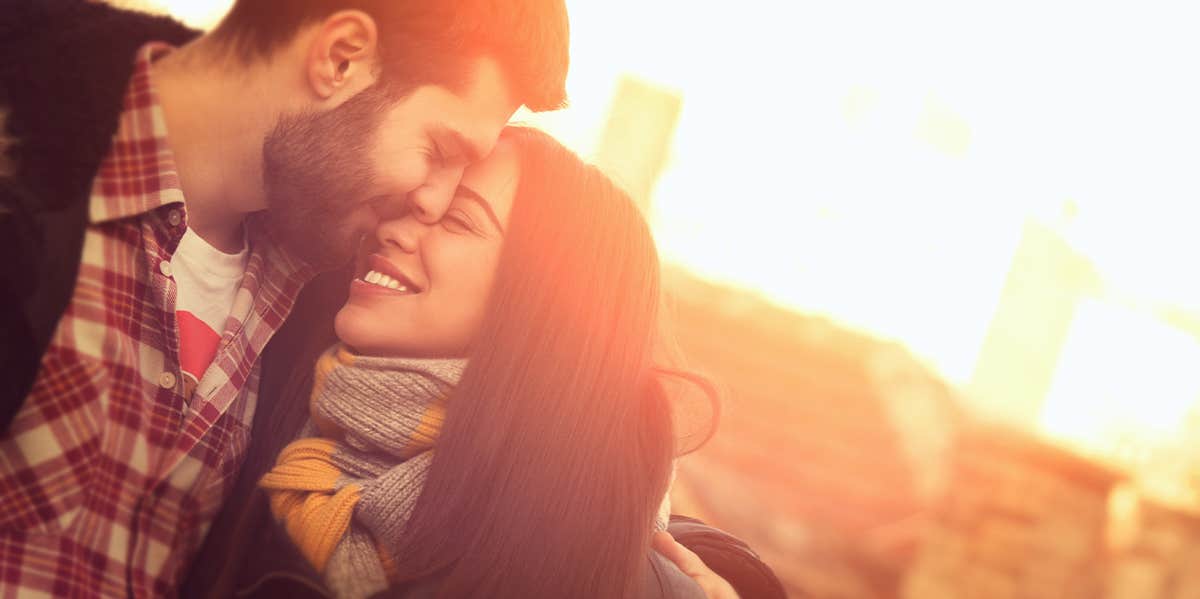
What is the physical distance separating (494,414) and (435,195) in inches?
16.6

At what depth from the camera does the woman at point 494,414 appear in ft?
5.99

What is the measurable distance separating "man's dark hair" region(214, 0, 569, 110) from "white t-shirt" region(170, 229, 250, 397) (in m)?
0.37

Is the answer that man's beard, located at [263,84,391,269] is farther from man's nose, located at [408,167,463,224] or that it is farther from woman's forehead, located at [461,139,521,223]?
woman's forehead, located at [461,139,521,223]

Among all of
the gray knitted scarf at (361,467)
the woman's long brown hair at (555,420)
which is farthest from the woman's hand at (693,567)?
the gray knitted scarf at (361,467)

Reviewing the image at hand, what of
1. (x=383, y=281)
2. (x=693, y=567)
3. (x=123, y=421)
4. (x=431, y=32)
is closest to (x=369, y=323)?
(x=383, y=281)

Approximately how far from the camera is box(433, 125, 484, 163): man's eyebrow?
1887mm

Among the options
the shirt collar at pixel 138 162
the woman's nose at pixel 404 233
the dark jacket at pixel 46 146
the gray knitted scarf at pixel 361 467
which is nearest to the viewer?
the dark jacket at pixel 46 146

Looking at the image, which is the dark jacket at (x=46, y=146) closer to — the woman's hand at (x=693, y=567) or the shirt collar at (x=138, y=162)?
the shirt collar at (x=138, y=162)

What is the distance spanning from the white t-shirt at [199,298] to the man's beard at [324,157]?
156 mm

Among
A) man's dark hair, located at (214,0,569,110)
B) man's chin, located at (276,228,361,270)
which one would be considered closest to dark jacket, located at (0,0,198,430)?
man's dark hair, located at (214,0,569,110)

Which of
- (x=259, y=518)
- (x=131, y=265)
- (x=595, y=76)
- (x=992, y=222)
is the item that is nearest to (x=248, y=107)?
(x=131, y=265)

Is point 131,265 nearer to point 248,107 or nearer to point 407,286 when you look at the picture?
point 248,107

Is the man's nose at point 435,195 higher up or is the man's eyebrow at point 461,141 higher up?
the man's eyebrow at point 461,141

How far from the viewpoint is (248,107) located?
1.84 meters
